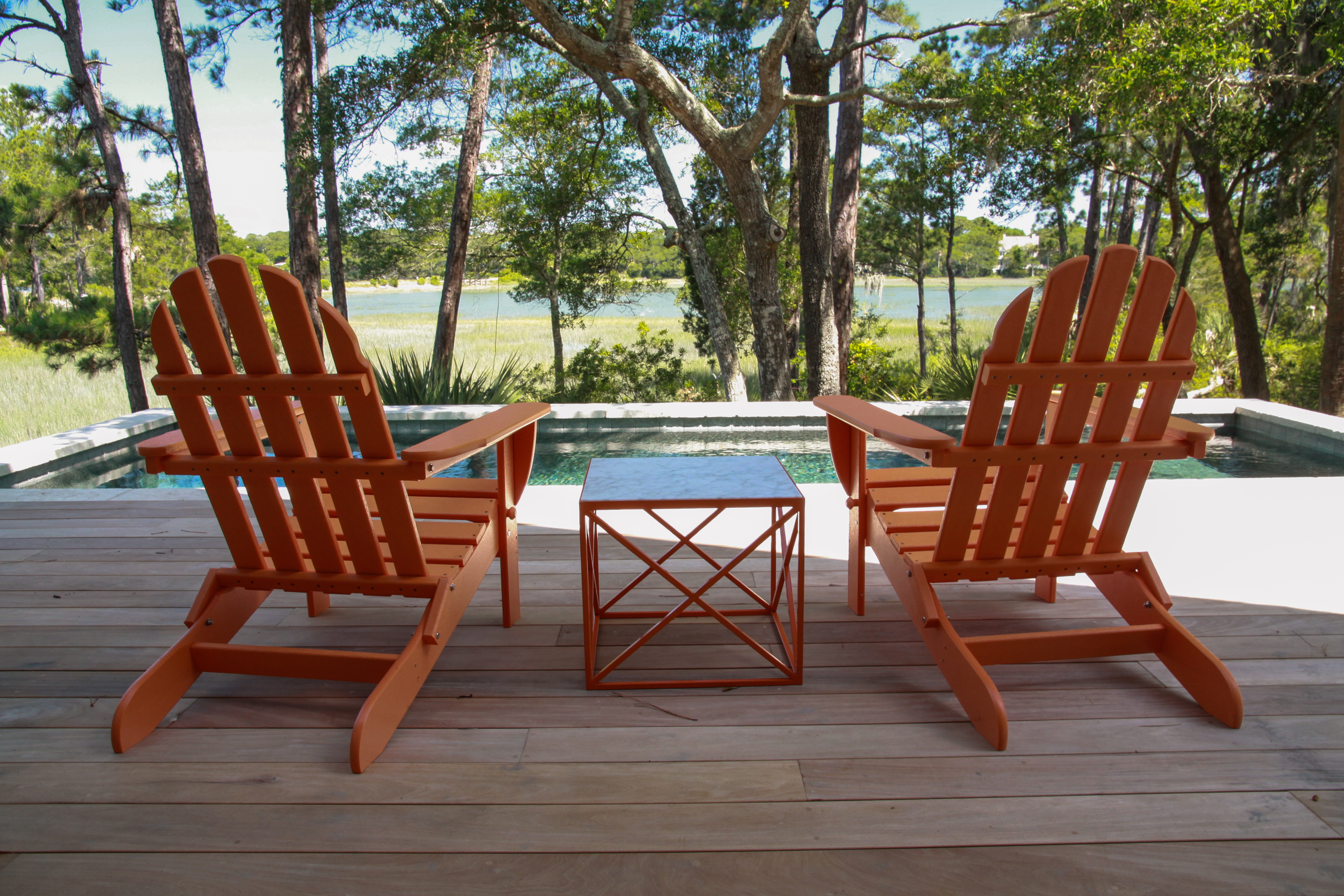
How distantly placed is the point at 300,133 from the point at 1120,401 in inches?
308

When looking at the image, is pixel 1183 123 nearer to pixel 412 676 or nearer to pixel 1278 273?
pixel 1278 273

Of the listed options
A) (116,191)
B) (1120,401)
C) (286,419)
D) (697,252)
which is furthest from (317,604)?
(116,191)

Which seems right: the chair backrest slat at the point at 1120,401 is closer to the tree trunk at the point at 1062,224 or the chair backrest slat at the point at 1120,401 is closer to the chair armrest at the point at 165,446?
the chair armrest at the point at 165,446

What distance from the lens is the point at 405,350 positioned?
1234 centimetres

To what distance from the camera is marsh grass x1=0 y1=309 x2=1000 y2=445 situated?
29.4ft

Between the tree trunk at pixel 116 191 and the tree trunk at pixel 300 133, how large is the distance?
1830 mm


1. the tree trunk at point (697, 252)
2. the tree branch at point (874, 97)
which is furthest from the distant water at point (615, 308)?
the tree branch at point (874, 97)

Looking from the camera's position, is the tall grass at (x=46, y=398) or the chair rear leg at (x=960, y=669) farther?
the tall grass at (x=46, y=398)

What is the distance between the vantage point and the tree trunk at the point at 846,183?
845 cm

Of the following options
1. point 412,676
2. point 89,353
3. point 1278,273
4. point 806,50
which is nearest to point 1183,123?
point 806,50

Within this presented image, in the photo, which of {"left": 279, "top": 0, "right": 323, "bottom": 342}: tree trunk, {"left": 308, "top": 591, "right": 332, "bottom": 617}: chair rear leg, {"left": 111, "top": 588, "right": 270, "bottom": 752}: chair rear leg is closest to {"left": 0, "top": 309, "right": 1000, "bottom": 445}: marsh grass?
{"left": 279, "top": 0, "right": 323, "bottom": 342}: tree trunk

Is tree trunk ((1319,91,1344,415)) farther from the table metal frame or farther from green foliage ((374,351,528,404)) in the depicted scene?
green foliage ((374,351,528,404))

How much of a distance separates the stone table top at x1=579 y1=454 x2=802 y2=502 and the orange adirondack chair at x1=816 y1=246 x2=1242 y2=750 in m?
0.26

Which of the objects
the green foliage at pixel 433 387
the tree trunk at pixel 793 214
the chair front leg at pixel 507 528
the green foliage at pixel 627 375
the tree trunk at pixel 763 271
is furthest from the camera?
the green foliage at pixel 627 375
